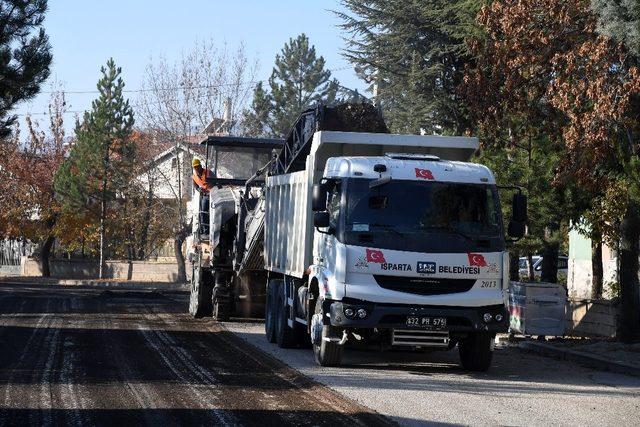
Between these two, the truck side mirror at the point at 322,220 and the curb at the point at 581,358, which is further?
the curb at the point at 581,358

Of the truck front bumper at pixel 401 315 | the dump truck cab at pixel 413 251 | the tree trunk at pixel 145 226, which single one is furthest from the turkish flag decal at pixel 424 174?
the tree trunk at pixel 145 226

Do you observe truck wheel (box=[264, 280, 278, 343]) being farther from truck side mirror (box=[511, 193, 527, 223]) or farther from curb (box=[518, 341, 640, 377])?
truck side mirror (box=[511, 193, 527, 223])

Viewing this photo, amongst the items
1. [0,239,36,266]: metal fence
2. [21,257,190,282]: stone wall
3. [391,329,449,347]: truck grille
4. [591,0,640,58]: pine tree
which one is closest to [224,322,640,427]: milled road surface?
[391,329,449,347]: truck grille

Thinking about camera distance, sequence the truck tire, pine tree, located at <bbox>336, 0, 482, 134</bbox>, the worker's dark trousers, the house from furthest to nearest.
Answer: the house
pine tree, located at <bbox>336, 0, 482, 134</bbox>
the worker's dark trousers
the truck tire

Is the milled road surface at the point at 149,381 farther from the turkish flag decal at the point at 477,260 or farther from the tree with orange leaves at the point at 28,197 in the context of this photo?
the tree with orange leaves at the point at 28,197

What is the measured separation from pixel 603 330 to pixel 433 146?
6.78 m

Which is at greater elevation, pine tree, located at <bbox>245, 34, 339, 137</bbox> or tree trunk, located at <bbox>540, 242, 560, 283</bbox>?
pine tree, located at <bbox>245, 34, 339, 137</bbox>

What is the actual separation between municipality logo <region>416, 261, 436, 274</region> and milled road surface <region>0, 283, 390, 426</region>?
2.11 m

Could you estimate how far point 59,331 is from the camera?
21.6 meters

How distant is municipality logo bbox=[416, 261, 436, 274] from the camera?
49.7 feet

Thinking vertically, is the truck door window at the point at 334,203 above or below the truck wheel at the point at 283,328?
above

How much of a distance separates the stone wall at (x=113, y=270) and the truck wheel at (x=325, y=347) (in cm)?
4488

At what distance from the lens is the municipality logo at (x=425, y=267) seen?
1515 centimetres

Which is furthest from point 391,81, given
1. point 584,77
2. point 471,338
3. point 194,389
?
point 194,389
